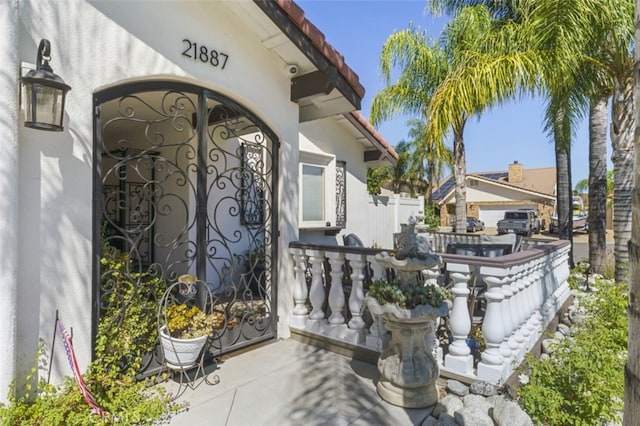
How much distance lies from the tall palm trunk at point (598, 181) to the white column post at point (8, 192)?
10.9 metres

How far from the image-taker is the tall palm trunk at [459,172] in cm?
1001

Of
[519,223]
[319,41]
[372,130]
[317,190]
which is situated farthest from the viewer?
[519,223]

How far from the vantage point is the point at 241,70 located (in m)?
4.13

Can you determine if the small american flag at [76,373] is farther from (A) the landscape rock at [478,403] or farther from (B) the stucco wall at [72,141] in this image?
(A) the landscape rock at [478,403]

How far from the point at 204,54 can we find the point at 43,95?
66.9 inches

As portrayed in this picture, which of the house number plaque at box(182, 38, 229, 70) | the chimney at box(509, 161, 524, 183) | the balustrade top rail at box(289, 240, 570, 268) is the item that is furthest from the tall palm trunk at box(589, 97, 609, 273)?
the chimney at box(509, 161, 524, 183)

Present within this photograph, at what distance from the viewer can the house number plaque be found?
363 cm

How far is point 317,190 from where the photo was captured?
7922 millimetres

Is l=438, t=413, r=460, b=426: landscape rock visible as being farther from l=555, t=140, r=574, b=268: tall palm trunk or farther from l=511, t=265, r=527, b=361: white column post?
l=555, t=140, r=574, b=268: tall palm trunk

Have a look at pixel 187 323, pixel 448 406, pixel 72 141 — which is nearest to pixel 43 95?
pixel 72 141

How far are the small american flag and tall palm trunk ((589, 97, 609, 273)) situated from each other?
10662 mm

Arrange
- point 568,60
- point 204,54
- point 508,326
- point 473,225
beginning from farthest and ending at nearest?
point 473,225, point 568,60, point 204,54, point 508,326

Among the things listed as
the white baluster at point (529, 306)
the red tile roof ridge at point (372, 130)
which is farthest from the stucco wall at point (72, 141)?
the red tile roof ridge at point (372, 130)

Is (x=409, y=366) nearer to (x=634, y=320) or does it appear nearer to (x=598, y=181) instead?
(x=634, y=320)
